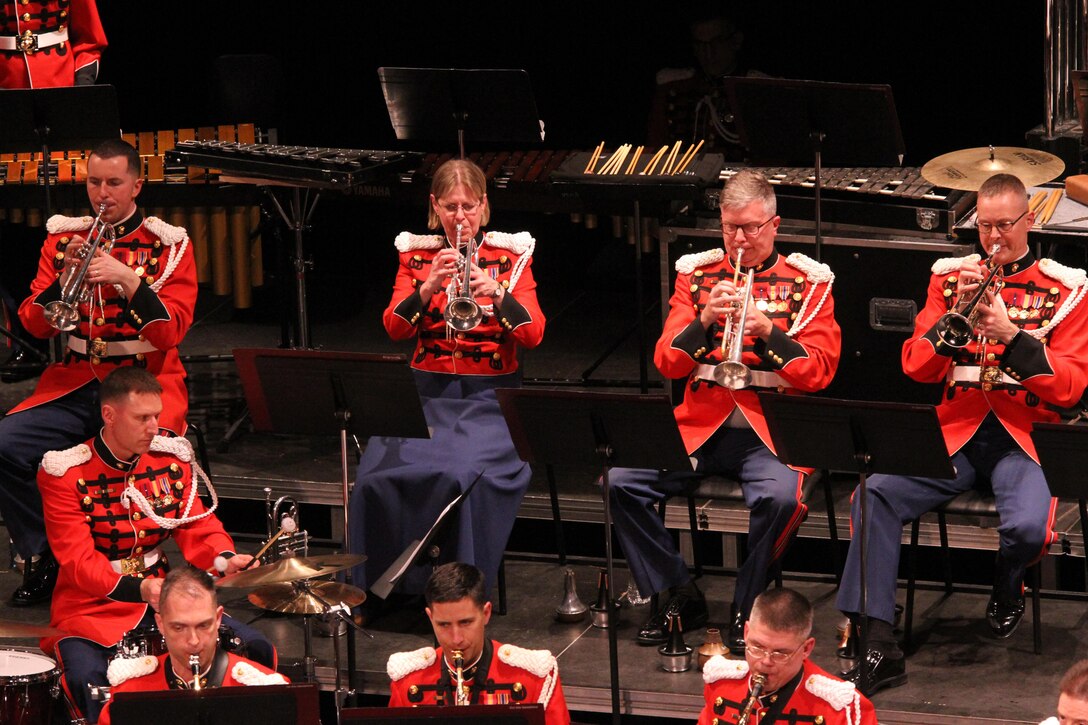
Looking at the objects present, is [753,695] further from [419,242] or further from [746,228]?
[419,242]

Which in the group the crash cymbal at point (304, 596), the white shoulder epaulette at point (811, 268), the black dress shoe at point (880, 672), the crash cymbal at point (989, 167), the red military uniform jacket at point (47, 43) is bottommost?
the black dress shoe at point (880, 672)

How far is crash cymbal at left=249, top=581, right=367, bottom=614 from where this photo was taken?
6105 millimetres

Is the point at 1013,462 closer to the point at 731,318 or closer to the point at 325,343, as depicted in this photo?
the point at 731,318

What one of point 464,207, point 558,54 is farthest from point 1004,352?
point 558,54

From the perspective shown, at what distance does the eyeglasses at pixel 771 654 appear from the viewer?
5508 mm

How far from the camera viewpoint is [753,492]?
22.6 ft

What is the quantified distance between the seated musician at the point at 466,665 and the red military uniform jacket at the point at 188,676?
44 centimetres

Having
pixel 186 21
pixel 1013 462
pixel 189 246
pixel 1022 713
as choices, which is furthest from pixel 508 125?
pixel 186 21

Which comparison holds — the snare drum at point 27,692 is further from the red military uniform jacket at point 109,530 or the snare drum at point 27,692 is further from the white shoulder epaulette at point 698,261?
the white shoulder epaulette at point 698,261

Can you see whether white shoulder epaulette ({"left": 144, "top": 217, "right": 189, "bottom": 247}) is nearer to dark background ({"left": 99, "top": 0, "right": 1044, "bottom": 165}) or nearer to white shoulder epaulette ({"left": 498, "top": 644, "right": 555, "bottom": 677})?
dark background ({"left": 99, "top": 0, "right": 1044, "bottom": 165})

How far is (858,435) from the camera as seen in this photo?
6070mm

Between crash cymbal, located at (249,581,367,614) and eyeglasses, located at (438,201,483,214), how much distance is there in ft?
5.80

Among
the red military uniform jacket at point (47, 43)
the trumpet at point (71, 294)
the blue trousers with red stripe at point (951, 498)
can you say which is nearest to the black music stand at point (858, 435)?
the blue trousers with red stripe at point (951, 498)

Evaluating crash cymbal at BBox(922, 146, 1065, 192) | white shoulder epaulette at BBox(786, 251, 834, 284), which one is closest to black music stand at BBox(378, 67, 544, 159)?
white shoulder epaulette at BBox(786, 251, 834, 284)
